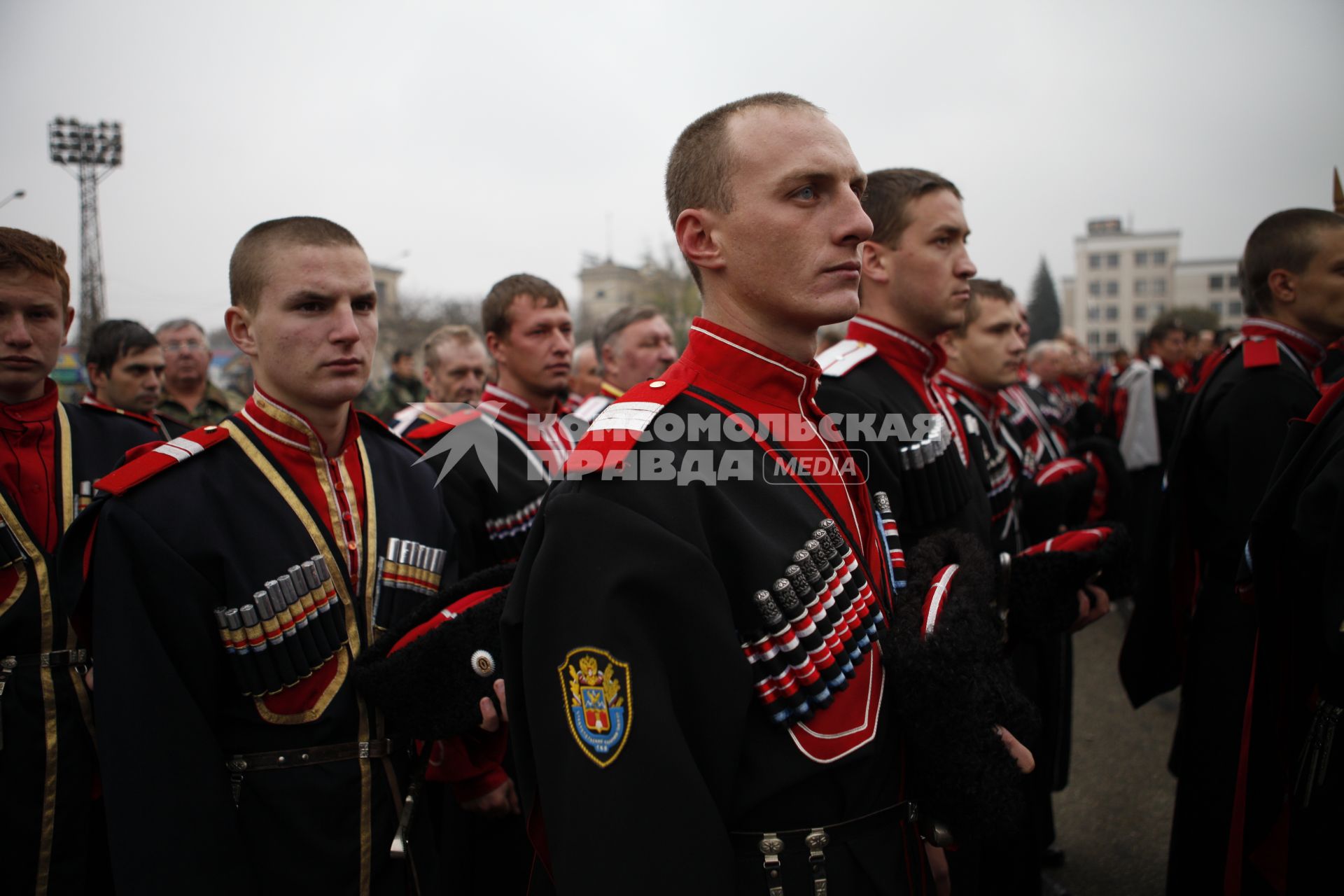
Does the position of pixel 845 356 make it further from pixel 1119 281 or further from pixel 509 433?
pixel 1119 281

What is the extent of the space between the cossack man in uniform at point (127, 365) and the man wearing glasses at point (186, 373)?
990 mm

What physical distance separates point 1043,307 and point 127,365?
73220mm

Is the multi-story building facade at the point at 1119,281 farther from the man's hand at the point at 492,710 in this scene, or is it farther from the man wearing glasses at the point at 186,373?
the man's hand at the point at 492,710

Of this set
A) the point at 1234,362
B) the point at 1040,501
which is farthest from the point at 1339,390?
the point at 1040,501

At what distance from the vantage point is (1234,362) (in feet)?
12.0

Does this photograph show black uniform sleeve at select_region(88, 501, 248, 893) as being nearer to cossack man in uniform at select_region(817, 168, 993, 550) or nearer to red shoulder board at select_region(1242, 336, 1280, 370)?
cossack man in uniform at select_region(817, 168, 993, 550)

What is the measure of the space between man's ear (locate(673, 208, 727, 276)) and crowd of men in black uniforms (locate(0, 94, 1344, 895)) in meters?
0.01

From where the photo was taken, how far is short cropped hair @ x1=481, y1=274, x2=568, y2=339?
15.1 feet

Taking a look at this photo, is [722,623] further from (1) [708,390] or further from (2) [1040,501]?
(2) [1040,501]

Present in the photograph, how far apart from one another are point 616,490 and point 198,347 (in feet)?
21.6

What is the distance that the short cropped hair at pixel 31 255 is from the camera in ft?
9.57

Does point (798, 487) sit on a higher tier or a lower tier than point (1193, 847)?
higher

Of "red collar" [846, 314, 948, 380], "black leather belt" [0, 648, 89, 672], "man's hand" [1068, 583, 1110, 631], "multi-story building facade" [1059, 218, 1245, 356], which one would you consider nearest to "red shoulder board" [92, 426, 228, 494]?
"black leather belt" [0, 648, 89, 672]

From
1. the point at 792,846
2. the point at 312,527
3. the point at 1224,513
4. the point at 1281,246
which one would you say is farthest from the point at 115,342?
the point at 1281,246
